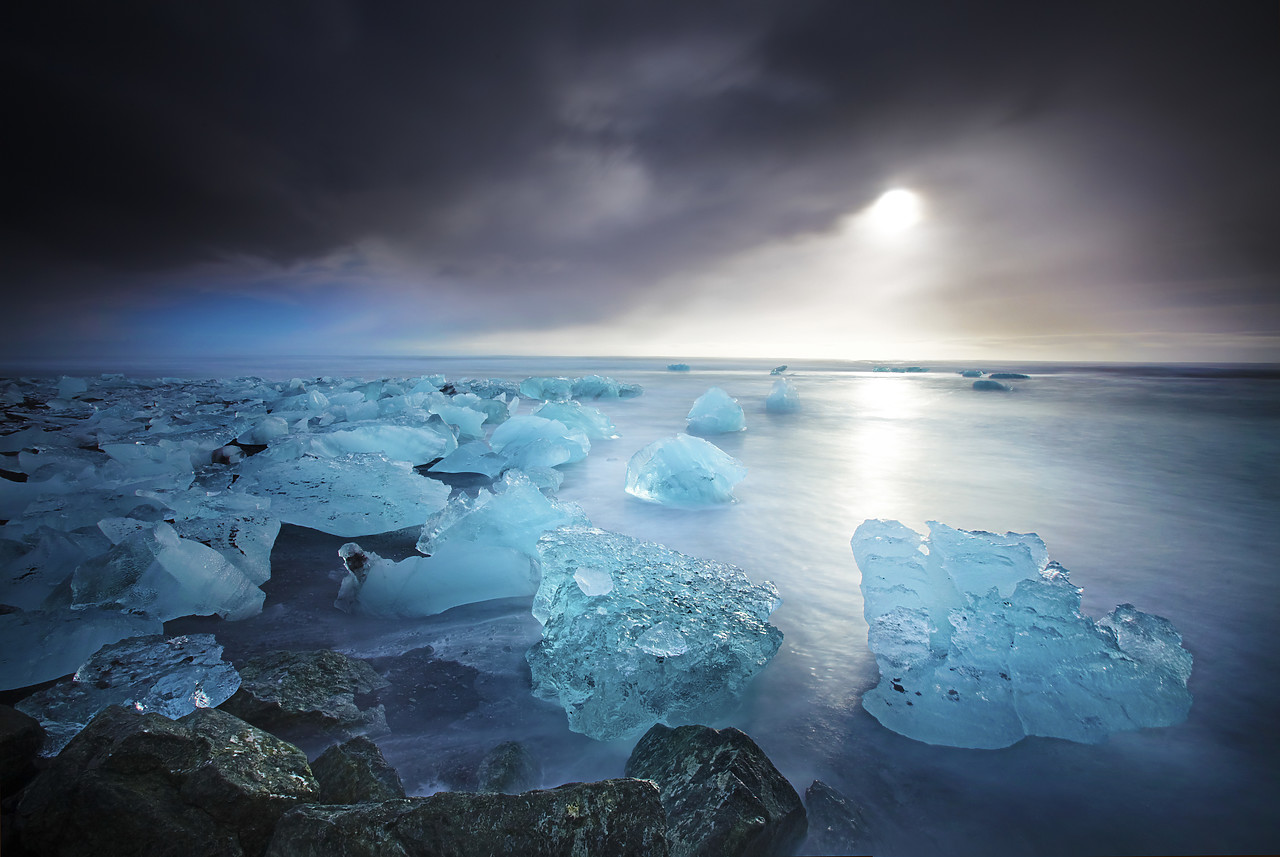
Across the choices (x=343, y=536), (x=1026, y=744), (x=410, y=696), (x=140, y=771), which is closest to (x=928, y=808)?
(x=1026, y=744)

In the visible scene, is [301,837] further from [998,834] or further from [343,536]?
[343,536]

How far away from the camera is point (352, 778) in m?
1.13

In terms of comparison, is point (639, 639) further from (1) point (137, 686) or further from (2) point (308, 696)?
(1) point (137, 686)

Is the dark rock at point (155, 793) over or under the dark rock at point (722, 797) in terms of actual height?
over

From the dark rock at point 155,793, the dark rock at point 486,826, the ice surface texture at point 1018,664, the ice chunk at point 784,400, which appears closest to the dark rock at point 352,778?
the dark rock at point 155,793

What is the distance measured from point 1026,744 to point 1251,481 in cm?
555

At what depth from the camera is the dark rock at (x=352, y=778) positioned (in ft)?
3.67

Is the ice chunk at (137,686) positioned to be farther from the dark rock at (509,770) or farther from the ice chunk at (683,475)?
the ice chunk at (683,475)

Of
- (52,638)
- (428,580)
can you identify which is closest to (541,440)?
(428,580)

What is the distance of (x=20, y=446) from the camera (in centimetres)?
471

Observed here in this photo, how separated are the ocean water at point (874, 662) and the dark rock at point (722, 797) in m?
0.23

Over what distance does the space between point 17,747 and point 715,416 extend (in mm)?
6988

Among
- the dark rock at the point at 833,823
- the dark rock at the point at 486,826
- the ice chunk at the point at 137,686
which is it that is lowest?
the dark rock at the point at 833,823

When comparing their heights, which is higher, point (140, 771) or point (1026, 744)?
point (140, 771)
